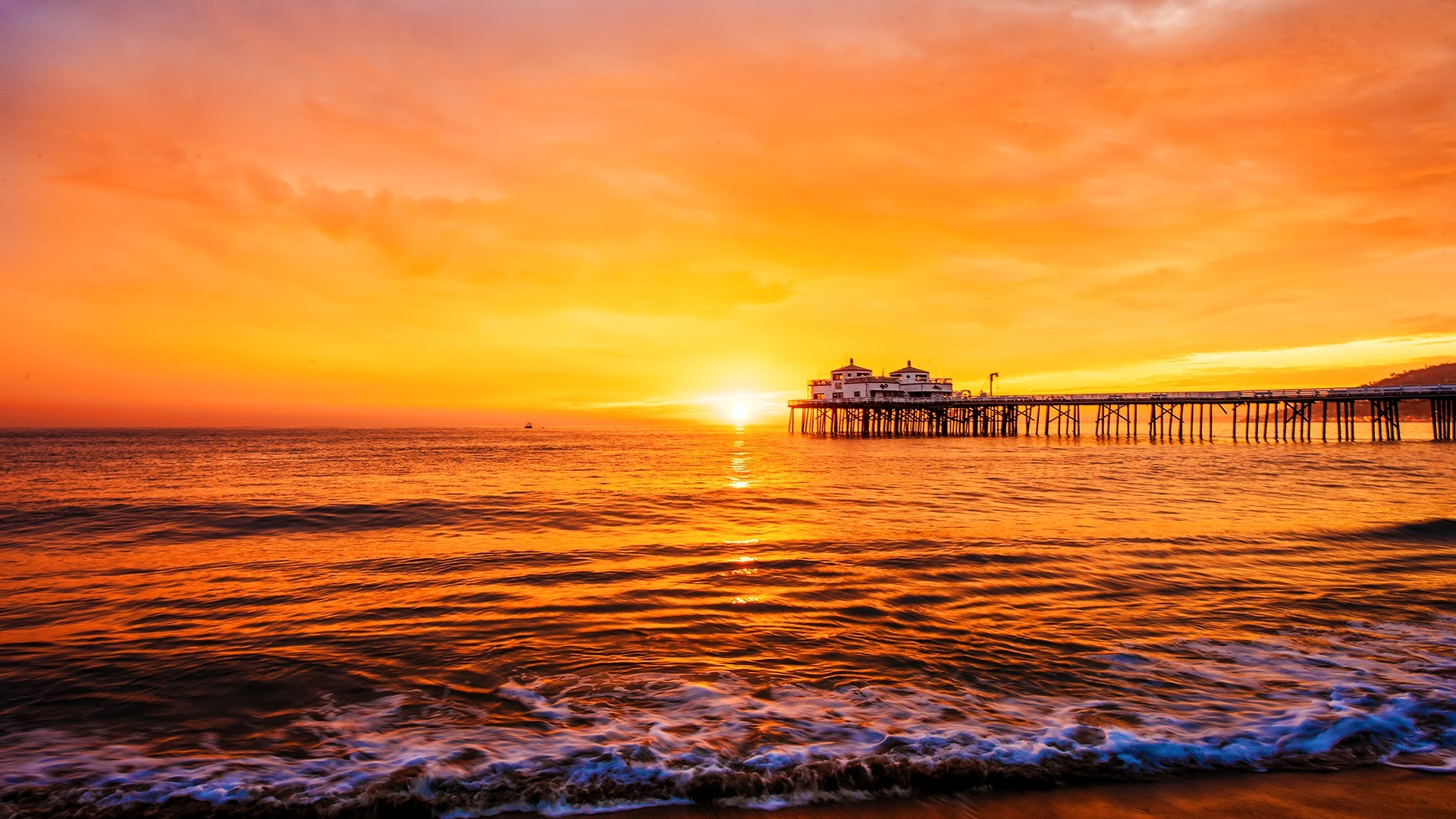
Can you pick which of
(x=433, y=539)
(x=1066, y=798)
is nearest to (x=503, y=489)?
(x=433, y=539)

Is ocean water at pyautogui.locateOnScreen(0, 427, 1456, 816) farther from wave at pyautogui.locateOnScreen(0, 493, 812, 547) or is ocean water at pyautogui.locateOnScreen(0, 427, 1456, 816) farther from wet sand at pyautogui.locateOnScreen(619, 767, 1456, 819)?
wave at pyautogui.locateOnScreen(0, 493, 812, 547)

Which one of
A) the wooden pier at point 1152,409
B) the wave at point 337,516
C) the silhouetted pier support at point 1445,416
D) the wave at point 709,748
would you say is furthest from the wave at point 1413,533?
the silhouetted pier support at point 1445,416

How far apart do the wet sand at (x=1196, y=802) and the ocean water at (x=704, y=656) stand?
17 centimetres

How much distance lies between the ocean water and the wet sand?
0.56 feet

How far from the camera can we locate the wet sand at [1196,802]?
4707mm

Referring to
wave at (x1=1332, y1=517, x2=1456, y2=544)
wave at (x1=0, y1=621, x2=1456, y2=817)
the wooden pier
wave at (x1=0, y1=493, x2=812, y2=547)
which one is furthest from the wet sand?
the wooden pier

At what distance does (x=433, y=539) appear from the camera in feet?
54.9

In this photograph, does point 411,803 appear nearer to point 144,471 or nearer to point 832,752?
point 832,752

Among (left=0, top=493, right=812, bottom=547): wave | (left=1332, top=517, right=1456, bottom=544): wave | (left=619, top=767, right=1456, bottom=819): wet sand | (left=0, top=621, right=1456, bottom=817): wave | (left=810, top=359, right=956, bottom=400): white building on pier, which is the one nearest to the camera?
(left=619, top=767, right=1456, bottom=819): wet sand

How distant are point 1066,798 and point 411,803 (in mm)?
4780

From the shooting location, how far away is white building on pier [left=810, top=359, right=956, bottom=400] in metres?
90.6

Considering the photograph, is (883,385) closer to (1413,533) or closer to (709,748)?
(1413,533)

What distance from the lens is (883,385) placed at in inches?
3573

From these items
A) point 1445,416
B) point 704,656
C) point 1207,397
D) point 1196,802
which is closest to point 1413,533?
point 1196,802
